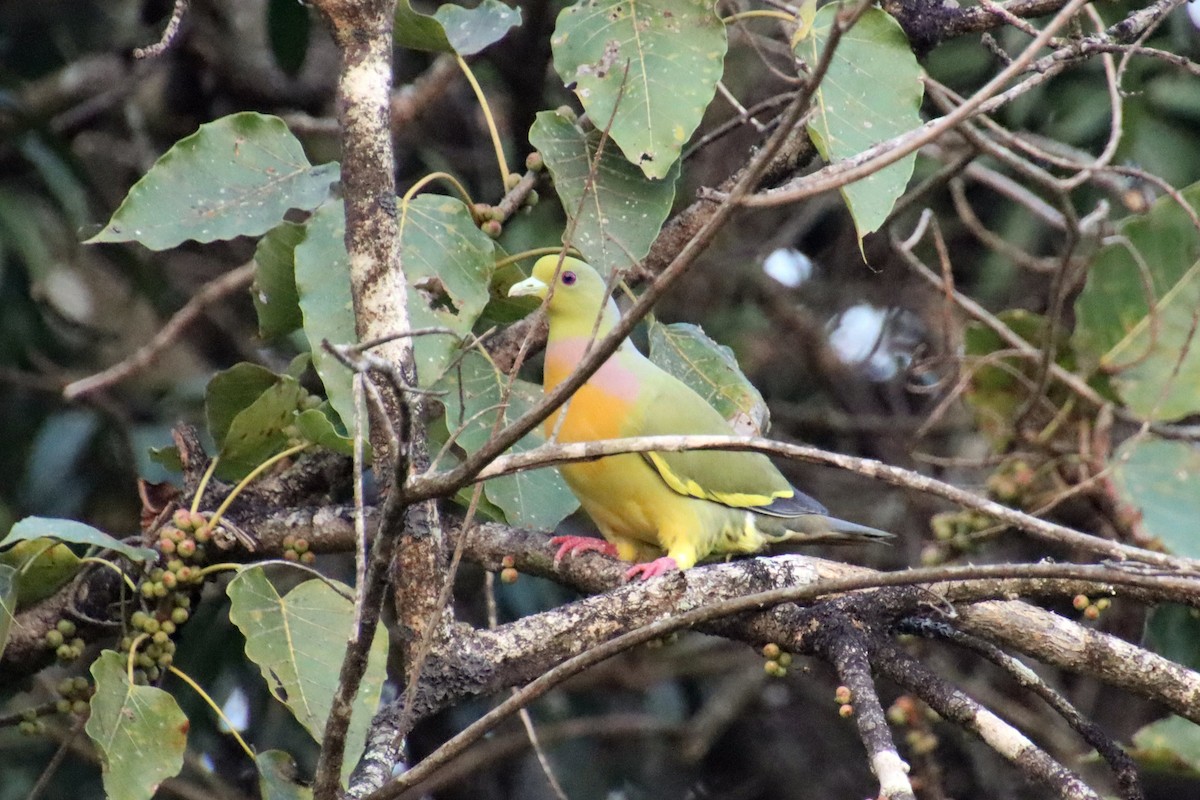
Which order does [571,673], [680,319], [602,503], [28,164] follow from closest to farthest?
[571,673] < [602,503] < [28,164] < [680,319]

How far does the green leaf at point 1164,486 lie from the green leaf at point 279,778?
2236 millimetres

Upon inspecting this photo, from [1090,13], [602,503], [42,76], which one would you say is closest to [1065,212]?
[1090,13]

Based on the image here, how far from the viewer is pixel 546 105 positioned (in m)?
4.49

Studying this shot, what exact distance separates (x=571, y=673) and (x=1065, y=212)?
2.05 meters

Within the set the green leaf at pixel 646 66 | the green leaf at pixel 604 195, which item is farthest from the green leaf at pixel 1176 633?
the green leaf at pixel 646 66

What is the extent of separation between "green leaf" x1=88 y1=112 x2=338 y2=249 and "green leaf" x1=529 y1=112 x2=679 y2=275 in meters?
0.45

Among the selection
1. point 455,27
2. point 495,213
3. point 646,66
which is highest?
point 646,66

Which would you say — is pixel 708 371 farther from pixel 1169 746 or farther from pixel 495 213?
pixel 1169 746

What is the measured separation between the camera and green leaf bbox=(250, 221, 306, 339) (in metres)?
2.69

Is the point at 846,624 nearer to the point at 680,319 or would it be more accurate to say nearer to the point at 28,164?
the point at 680,319

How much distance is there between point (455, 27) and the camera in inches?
115

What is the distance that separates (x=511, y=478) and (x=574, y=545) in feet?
0.61

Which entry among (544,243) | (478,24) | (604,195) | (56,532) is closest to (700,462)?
(604,195)

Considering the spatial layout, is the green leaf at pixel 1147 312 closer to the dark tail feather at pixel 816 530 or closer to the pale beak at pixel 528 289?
the dark tail feather at pixel 816 530
